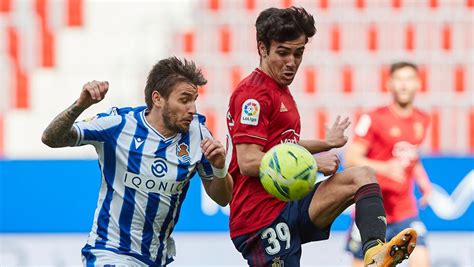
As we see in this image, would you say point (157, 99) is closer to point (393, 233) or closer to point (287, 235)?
point (287, 235)

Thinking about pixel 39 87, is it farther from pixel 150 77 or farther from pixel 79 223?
pixel 150 77

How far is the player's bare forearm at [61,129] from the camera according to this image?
529 centimetres

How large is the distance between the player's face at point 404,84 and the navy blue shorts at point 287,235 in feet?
14.9

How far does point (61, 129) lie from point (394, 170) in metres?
4.84

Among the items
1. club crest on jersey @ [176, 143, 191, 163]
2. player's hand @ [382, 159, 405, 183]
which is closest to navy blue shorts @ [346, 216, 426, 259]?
player's hand @ [382, 159, 405, 183]

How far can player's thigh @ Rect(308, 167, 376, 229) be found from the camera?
548cm

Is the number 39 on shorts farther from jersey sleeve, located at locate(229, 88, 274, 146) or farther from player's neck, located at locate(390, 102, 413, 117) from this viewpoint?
player's neck, located at locate(390, 102, 413, 117)

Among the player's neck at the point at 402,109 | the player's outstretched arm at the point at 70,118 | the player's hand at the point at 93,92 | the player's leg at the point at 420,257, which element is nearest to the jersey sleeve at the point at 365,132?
the player's neck at the point at 402,109

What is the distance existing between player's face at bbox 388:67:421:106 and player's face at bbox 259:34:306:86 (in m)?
4.49

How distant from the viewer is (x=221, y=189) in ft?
18.4

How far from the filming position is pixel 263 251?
577 cm

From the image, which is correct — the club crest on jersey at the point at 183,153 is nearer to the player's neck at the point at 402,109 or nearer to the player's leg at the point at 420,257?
the player's leg at the point at 420,257

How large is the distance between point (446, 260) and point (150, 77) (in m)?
6.20

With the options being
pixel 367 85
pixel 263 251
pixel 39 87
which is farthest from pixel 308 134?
pixel 263 251
